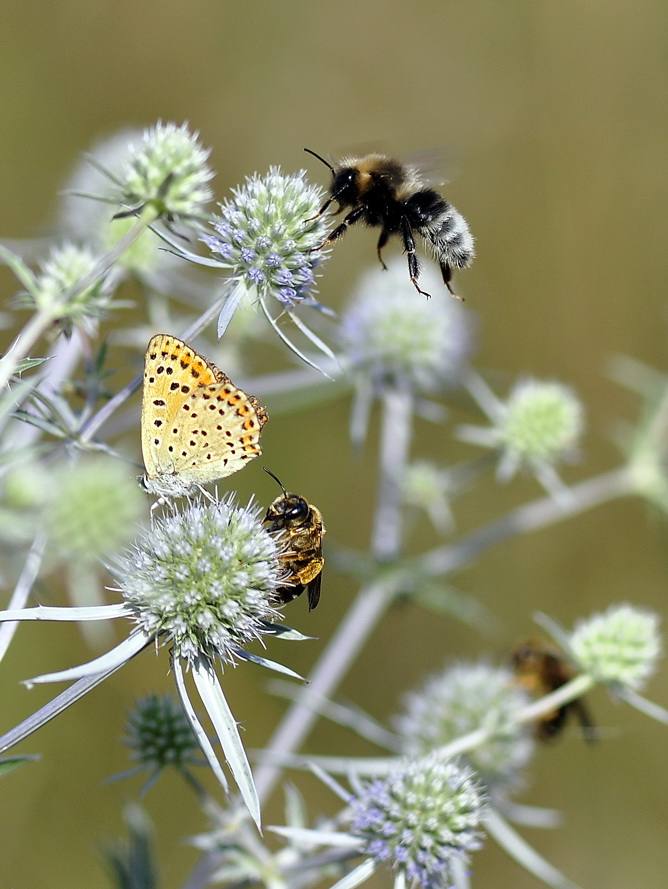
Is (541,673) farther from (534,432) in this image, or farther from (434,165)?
(434,165)

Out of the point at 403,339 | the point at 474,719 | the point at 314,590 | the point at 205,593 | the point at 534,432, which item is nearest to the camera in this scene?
the point at 205,593

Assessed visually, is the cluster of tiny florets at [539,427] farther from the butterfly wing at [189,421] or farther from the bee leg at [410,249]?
the butterfly wing at [189,421]

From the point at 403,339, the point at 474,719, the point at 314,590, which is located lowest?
the point at 314,590

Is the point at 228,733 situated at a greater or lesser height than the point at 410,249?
lesser

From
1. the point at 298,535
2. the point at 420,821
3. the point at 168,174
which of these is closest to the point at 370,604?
the point at 420,821

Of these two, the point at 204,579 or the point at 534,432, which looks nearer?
the point at 204,579

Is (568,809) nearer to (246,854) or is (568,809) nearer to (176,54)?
(246,854)
